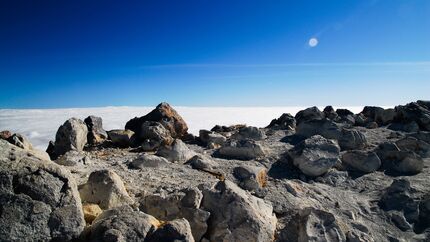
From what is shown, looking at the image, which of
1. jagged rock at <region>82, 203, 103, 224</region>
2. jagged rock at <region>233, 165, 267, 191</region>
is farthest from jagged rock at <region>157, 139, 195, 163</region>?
jagged rock at <region>82, 203, 103, 224</region>

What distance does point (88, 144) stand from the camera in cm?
1098

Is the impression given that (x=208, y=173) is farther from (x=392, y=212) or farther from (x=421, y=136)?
(x=421, y=136)

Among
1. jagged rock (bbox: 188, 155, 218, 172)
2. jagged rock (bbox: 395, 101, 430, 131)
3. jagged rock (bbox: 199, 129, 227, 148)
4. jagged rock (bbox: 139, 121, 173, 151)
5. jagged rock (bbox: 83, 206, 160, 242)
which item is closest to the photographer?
jagged rock (bbox: 83, 206, 160, 242)

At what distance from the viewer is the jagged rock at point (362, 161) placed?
979cm

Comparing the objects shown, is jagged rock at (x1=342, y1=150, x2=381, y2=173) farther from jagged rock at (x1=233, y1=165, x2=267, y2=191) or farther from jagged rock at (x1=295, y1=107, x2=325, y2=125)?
jagged rock at (x1=295, y1=107, x2=325, y2=125)

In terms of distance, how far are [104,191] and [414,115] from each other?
15.7 meters

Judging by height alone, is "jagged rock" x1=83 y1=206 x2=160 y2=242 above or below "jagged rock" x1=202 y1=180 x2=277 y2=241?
above

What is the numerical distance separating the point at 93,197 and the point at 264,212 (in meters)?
2.64

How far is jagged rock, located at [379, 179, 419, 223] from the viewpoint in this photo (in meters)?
7.57

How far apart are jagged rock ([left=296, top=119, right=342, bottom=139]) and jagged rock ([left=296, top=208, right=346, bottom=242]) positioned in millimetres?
6673

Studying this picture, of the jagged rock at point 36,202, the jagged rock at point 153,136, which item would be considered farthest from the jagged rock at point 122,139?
the jagged rock at point 36,202

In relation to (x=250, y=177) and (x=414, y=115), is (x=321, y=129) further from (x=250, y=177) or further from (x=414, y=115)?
(x=414, y=115)

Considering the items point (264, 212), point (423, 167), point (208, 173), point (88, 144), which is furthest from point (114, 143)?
point (423, 167)

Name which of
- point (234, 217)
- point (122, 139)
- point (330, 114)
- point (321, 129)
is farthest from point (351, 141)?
point (330, 114)
